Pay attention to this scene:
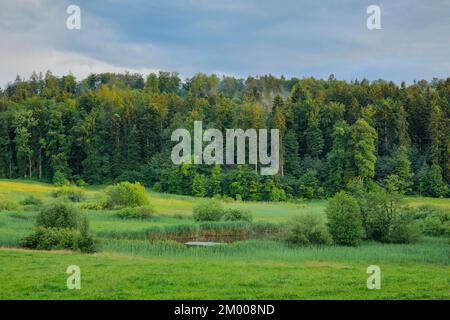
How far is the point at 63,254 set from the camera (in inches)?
915

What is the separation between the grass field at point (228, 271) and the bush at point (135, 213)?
37.8 feet

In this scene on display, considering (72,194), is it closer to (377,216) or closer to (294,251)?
(294,251)

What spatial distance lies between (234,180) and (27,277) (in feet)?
172

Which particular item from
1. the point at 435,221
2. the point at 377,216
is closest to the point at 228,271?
the point at 377,216

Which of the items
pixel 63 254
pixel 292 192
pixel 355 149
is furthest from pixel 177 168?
pixel 63 254

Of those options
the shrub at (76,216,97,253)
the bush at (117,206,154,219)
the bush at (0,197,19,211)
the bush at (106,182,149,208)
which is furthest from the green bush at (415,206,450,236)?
the bush at (0,197,19,211)

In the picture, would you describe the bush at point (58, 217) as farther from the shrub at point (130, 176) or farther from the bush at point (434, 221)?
the shrub at point (130, 176)

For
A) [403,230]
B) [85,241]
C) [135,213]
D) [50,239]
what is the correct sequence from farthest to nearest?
[135,213] → [403,230] → [50,239] → [85,241]

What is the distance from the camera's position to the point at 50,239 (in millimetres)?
25688

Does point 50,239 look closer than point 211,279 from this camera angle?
No

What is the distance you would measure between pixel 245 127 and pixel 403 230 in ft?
165

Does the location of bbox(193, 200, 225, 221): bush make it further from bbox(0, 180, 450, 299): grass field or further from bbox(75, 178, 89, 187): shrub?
bbox(75, 178, 89, 187): shrub

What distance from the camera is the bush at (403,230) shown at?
94.0ft

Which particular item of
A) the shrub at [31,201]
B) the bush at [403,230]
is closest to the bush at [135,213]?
the shrub at [31,201]
